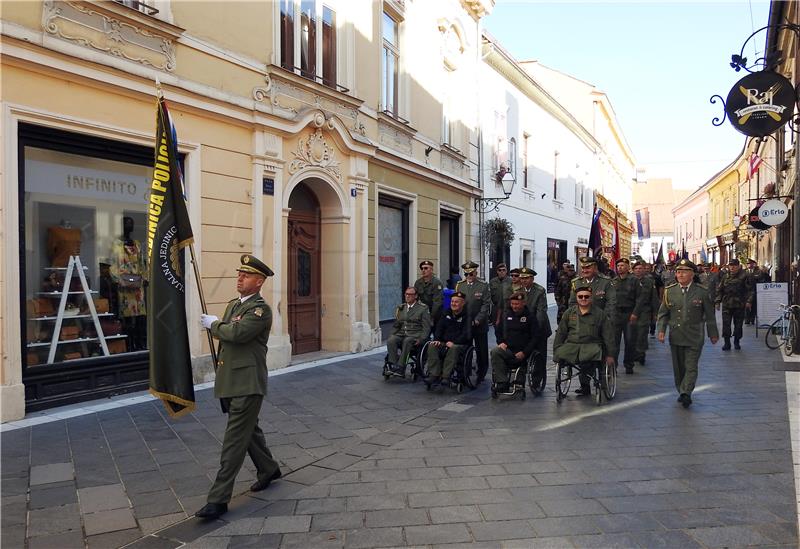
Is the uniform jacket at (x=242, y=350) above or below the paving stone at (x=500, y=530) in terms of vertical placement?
above

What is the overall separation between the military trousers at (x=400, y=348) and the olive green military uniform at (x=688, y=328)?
3.39 meters

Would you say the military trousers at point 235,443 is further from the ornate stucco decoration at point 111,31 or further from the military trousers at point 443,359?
the ornate stucco decoration at point 111,31

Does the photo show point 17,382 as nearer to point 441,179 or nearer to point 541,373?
Answer: point 541,373

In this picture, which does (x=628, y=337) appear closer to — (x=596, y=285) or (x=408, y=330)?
(x=596, y=285)

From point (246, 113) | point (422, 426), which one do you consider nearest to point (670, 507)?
point (422, 426)

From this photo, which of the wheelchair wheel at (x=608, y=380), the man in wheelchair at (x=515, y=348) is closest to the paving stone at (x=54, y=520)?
the man in wheelchair at (x=515, y=348)

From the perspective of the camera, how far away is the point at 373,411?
23.9 feet

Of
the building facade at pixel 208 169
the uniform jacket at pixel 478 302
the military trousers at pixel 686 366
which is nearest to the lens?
the building facade at pixel 208 169

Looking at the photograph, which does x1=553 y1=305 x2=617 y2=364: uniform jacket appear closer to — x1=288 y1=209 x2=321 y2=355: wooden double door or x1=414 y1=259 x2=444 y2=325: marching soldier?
x1=414 y1=259 x2=444 y2=325: marching soldier

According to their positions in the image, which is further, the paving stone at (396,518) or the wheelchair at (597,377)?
the wheelchair at (597,377)

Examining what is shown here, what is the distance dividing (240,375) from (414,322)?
15.7 ft

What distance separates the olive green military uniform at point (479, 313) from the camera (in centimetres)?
884

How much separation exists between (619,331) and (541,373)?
8.89 feet

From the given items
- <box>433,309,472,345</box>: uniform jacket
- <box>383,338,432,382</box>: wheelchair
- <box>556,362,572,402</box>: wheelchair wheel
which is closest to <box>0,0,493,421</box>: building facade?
<box>383,338,432,382</box>: wheelchair
